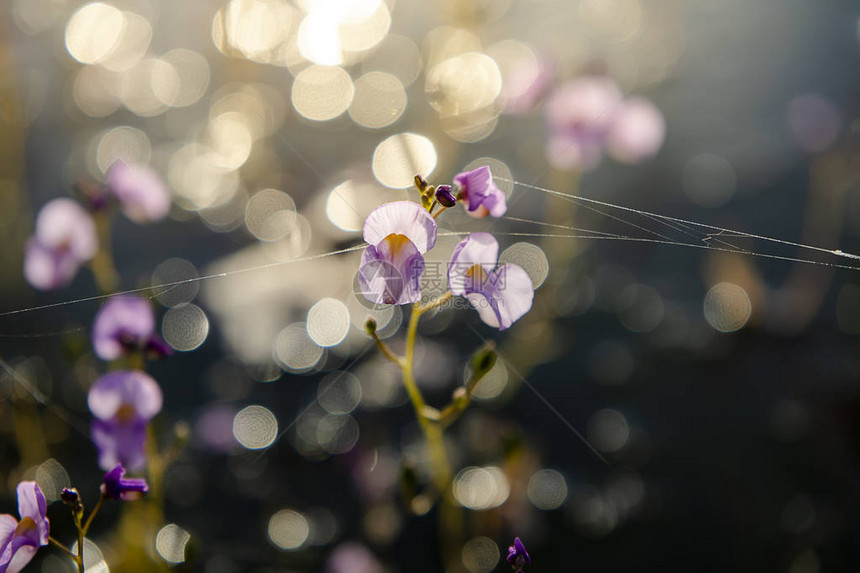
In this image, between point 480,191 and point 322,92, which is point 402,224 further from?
point 322,92

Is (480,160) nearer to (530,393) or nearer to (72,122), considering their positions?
(530,393)

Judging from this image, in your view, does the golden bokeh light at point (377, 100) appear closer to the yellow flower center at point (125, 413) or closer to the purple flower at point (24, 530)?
the yellow flower center at point (125, 413)

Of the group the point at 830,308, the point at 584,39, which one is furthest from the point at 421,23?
the point at 830,308

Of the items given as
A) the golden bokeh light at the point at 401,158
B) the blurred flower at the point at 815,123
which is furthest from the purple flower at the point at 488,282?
the blurred flower at the point at 815,123

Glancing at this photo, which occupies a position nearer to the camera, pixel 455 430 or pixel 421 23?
pixel 455 430

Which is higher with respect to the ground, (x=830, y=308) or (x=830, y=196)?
(x=830, y=196)
